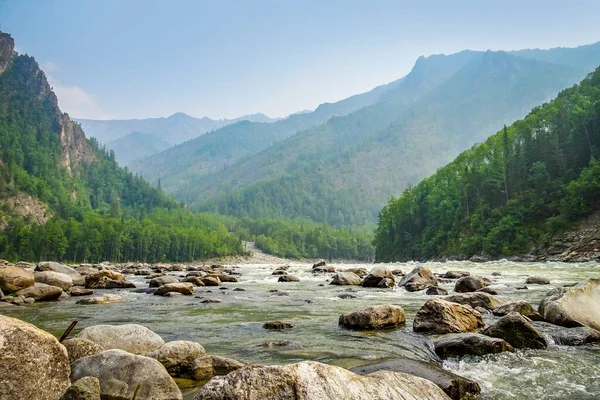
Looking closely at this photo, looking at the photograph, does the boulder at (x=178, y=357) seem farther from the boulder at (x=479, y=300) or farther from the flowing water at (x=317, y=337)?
the boulder at (x=479, y=300)

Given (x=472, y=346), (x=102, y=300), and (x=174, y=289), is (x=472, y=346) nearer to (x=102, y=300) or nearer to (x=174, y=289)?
(x=102, y=300)

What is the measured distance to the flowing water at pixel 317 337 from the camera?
800 centimetres

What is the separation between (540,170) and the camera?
7462 cm

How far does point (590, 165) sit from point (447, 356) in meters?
72.8

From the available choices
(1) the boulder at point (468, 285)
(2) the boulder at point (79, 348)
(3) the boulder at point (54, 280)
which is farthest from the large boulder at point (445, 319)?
(3) the boulder at point (54, 280)

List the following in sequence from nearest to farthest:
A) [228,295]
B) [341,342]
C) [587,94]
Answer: [341,342] < [228,295] < [587,94]

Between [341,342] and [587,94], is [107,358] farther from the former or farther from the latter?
[587,94]

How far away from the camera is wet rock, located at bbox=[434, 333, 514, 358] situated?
31.7 ft

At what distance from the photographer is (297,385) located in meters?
5.27

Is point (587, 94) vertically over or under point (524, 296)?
over

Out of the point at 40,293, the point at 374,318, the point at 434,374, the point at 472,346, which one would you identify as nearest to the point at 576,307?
the point at 472,346

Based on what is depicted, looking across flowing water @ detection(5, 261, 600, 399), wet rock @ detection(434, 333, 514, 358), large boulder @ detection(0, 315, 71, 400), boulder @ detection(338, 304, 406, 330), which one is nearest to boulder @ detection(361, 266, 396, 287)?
flowing water @ detection(5, 261, 600, 399)

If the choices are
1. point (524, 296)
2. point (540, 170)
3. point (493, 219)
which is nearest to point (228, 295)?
point (524, 296)

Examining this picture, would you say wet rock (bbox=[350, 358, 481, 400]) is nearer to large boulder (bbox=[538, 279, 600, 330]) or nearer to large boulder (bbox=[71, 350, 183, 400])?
large boulder (bbox=[71, 350, 183, 400])
